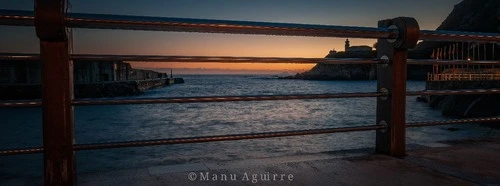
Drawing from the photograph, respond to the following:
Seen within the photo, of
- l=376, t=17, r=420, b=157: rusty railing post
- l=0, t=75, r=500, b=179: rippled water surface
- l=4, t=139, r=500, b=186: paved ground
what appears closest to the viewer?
l=4, t=139, r=500, b=186: paved ground

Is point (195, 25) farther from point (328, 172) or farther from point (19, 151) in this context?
point (328, 172)

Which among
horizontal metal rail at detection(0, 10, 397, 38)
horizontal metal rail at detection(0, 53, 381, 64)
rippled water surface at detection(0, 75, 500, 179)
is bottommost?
rippled water surface at detection(0, 75, 500, 179)

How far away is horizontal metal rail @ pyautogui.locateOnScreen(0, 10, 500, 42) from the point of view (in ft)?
4.99

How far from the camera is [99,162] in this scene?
9.77 meters

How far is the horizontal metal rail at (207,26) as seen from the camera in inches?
59.9

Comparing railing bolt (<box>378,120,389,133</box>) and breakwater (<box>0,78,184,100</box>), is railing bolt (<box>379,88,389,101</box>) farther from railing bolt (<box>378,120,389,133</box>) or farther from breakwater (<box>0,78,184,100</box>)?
breakwater (<box>0,78,184,100</box>)

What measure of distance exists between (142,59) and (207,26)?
1.22 ft

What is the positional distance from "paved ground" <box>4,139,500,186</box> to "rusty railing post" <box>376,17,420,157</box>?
12 cm

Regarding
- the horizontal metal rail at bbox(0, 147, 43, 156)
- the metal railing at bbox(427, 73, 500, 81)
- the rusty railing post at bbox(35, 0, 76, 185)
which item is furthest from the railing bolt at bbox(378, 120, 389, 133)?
the metal railing at bbox(427, 73, 500, 81)

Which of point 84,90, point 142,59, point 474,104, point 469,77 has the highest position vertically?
point 142,59

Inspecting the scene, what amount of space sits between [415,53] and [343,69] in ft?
238

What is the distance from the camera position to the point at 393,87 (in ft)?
7.54

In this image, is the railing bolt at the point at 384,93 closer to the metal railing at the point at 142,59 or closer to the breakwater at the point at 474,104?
the metal railing at the point at 142,59

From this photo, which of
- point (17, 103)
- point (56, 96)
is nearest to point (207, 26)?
point (56, 96)
